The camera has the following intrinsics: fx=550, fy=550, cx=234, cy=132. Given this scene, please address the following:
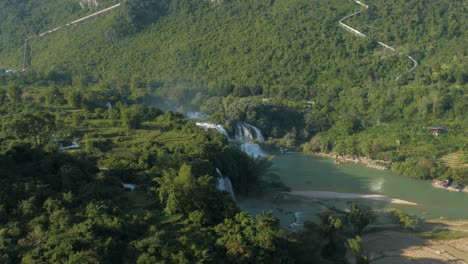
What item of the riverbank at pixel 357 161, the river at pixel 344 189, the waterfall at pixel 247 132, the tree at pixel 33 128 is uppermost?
the tree at pixel 33 128

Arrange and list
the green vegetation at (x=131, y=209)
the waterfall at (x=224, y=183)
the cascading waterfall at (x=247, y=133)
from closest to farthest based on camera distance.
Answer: the green vegetation at (x=131, y=209) < the waterfall at (x=224, y=183) < the cascading waterfall at (x=247, y=133)

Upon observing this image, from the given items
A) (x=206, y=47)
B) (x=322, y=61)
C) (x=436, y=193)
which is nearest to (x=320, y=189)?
(x=436, y=193)

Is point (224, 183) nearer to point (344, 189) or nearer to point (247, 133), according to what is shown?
point (344, 189)

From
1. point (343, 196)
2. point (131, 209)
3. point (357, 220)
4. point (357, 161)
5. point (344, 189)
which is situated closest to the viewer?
point (131, 209)

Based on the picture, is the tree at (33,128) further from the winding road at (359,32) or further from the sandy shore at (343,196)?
the winding road at (359,32)

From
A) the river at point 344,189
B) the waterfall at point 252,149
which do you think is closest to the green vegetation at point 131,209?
the river at point 344,189

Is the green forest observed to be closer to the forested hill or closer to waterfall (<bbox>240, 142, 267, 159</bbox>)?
the forested hill

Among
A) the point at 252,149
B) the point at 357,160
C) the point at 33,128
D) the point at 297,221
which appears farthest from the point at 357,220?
the point at 252,149
